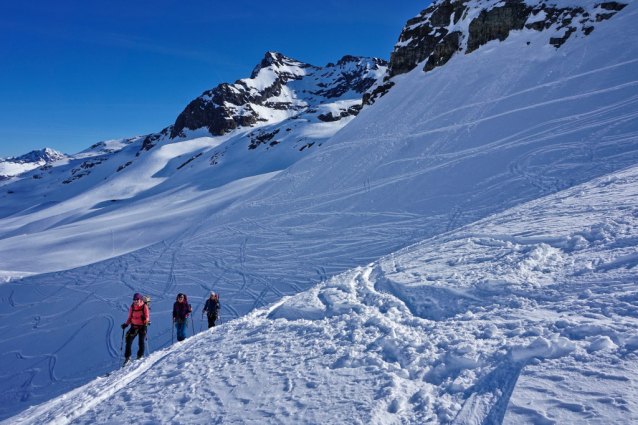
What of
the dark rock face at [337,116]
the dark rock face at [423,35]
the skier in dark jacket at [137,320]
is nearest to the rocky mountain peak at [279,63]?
the dark rock face at [337,116]

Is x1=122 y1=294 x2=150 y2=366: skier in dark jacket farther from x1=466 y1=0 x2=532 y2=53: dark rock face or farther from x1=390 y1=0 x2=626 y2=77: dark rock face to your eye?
x1=466 y1=0 x2=532 y2=53: dark rock face

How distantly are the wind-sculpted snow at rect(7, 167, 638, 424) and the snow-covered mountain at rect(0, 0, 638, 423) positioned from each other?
26 millimetres

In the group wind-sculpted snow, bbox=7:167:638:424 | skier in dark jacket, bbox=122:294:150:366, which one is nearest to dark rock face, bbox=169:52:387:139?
wind-sculpted snow, bbox=7:167:638:424

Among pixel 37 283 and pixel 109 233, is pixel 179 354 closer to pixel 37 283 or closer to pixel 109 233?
pixel 37 283

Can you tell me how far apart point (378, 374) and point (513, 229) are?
5702mm

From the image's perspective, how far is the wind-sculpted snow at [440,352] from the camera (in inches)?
111

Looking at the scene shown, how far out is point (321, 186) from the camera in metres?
20.3

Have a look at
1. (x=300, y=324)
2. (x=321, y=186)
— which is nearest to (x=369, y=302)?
(x=300, y=324)

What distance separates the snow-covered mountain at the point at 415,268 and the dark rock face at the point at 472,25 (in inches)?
8.8

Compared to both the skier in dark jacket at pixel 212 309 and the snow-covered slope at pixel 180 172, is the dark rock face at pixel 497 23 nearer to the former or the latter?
the snow-covered slope at pixel 180 172

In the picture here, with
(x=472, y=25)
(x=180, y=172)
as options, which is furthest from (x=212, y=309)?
(x=180, y=172)

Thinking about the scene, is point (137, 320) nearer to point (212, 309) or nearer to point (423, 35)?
point (212, 309)

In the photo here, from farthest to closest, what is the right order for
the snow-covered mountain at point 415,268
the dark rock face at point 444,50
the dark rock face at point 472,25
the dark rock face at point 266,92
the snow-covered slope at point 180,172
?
1. the dark rock face at point 266,92
2. the dark rock face at point 444,50
3. the dark rock face at point 472,25
4. the snow-covered slope at point 180,172
5. the snow-covered mountain at point 415,268

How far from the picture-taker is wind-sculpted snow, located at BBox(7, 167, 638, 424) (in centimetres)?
281
